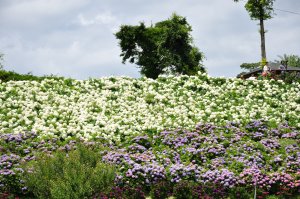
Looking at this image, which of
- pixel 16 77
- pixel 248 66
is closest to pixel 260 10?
pixel 16 77

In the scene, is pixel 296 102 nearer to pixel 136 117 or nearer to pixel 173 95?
pixel 173 95

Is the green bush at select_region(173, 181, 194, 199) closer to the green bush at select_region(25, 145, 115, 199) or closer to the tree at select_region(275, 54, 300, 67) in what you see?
the green bush at select_region(25, 145, 115, 199)

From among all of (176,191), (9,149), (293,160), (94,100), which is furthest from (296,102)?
(9,149)

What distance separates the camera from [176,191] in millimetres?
9188

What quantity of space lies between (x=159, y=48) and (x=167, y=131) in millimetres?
32081

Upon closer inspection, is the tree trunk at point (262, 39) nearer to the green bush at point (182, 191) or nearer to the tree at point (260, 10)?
the tree at point (260, 10)

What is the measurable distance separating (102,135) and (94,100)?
382 centimetres

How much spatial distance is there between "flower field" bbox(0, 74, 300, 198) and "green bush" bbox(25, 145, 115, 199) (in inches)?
12.8

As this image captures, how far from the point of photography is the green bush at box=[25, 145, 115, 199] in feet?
25.4

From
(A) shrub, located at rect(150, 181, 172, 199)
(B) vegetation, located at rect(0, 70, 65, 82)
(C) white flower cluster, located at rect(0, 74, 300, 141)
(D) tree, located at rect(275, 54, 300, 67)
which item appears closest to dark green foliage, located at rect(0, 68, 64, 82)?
(B) vegetation, located at rect(0, 70, 65, 82)

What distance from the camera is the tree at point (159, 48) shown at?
44562mm

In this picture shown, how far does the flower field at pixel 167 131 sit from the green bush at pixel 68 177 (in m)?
0.33

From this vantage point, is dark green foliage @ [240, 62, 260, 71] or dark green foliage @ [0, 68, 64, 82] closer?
dark green foliage @ [0, 68, 64, 82]

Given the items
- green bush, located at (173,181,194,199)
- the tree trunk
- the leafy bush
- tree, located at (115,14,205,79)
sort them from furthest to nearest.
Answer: tree, located at (115,14,205,79) → the tree trunk → green bush, located at (173,181,194,199) → the leafy bush
